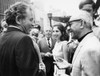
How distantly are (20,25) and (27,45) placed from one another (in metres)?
0.37

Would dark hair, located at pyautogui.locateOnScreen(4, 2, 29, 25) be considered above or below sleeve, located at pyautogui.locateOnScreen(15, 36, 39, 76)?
above

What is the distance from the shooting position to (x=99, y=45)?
262 centimetres

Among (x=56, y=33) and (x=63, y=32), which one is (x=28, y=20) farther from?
(x=63, y=32)

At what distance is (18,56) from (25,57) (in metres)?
0.09

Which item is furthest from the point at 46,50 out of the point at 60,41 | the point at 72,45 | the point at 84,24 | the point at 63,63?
the point at 84,24

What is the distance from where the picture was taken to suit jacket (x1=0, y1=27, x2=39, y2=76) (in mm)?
2893

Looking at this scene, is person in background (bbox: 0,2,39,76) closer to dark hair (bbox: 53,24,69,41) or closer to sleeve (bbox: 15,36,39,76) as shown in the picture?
sleeve (bbox: 15,36,39,76)

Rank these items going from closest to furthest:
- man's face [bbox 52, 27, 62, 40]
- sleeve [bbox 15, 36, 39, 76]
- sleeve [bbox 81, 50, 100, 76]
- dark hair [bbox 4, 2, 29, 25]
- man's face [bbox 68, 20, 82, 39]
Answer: sleeve [bbox 81, 50, 100, 76], sleeve [bbox 15, 36, 39, 76], dark hair [bbox 4, 2, 29, 25], man's face [bbox 68, 20, 82, 39], man's face [bbox 52, 27, 62, 40]

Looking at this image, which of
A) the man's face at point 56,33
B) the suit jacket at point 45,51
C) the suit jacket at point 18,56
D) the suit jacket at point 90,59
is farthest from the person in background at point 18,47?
the suit jacket at point 45,51

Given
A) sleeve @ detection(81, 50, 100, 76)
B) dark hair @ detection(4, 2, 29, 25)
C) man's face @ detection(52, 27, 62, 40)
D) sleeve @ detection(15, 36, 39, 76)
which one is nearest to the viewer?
sleeve @ detection(81, 50, 100, 76)

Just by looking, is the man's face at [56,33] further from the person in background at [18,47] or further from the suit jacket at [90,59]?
the suit jacket at [90,59]

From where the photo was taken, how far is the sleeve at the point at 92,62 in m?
2.57

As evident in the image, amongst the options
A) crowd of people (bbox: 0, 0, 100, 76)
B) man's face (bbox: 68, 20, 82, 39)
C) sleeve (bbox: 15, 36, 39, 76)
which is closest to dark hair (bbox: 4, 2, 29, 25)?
crowd of people (bbox: 0, 0, 100, 76)

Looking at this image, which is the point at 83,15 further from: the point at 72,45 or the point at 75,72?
the point at 72,45
